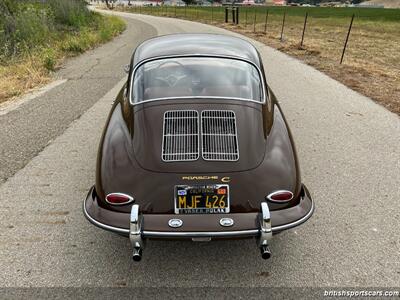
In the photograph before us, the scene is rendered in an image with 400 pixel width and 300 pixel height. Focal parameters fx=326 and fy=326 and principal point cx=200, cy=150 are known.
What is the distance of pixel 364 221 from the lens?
321 centimetres

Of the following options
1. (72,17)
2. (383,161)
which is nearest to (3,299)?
(383,161)

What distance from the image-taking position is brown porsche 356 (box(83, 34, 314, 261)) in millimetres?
2369

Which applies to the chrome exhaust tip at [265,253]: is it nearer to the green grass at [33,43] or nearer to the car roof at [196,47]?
the car roof at [196,47]

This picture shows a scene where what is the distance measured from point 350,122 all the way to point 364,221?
2.95 meters

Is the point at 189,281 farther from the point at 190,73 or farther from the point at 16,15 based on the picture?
the point at 16,15

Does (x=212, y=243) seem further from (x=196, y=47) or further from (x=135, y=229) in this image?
(x=196, y=47)

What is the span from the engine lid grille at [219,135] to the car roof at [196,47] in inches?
35.0

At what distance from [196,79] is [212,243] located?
1571 millimetres

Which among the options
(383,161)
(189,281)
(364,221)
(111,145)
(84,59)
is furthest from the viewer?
(84,59)

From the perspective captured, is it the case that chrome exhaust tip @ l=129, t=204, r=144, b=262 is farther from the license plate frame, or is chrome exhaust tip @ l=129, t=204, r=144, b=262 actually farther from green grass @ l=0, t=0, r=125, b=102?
green grass @ l=0, t=0, r=125, b=102

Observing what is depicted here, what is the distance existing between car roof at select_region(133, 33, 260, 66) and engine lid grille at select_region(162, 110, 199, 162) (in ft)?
2.86

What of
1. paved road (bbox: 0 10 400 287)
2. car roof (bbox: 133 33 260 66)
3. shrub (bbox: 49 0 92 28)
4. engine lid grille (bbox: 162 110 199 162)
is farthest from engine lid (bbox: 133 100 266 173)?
shrub (bbox: 49 0 92 28)

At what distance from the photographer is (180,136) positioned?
8.90ft

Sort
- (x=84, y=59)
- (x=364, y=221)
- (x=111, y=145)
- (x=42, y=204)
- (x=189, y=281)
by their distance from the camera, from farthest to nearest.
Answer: (x=84, y=59) < (x=42, y=204) < (x=364, y=221) < (x=111, y=145) < (x=189, y=281)
